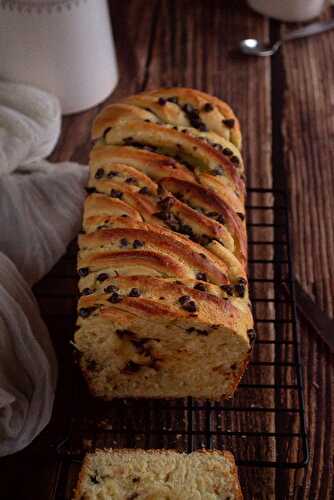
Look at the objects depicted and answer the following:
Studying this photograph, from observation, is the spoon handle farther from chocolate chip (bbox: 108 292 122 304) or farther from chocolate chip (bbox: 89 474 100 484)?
chocolate chip (bbox: 89 474 100 484)

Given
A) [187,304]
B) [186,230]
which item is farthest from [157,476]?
[186,230]

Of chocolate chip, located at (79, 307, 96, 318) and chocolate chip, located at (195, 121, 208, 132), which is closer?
chocolate chip, located at (79, 307, 96, 318)

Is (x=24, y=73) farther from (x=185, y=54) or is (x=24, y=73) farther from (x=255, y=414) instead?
(x=255, y=414)

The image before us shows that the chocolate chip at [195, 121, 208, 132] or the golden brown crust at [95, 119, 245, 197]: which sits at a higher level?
the chocolate chip at [195, 121, 208, 132]

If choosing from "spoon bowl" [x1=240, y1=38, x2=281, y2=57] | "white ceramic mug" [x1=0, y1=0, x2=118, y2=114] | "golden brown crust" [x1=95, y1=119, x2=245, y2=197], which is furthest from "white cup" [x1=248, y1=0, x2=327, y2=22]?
"golden brown crust" [x1=95, y1=119, x2=245, y2=197]

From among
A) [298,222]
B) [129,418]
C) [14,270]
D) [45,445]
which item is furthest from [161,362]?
[298,222]

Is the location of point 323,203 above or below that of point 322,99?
below

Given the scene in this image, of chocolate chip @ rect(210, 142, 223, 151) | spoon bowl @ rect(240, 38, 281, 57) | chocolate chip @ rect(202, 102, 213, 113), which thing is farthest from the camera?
spoon bowl @ rect(240, 38, 281, 57)
